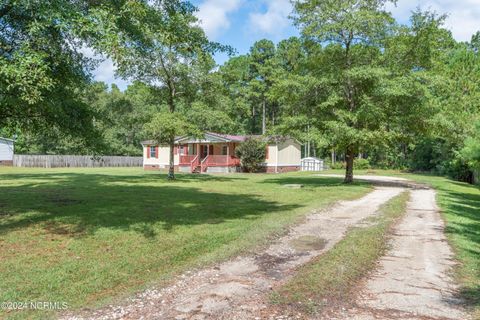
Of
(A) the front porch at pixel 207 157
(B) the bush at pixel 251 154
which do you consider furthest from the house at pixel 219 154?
(B) the bush at pixel 251 154

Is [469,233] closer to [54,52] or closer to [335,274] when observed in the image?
[335,274]

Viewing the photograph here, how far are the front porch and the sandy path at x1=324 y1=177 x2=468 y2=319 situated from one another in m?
27.7

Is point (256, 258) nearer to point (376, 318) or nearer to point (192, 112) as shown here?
point (376, 318)

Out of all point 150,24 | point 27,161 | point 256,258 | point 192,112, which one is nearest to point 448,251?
point 256,258

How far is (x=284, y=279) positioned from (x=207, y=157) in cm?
3129

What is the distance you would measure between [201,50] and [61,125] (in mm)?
4060

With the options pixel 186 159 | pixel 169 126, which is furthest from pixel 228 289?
pixel 186 159

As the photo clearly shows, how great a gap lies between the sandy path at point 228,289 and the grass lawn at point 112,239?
341 mm

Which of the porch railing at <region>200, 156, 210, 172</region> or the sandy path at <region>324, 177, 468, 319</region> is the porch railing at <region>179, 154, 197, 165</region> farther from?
the sandy path at <region>324, 177, 468, 319</region>

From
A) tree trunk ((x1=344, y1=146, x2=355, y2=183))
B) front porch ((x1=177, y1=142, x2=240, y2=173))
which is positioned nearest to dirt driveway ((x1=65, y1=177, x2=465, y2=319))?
tree trunk ((x1=344, y1=146, x2=355, y2=183))

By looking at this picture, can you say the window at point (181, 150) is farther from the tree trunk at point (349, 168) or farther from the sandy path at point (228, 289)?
the sandy path at point (228, 289)

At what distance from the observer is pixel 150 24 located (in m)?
8.71

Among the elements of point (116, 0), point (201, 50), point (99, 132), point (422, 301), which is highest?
point (116, 0)

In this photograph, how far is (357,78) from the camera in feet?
63.6
